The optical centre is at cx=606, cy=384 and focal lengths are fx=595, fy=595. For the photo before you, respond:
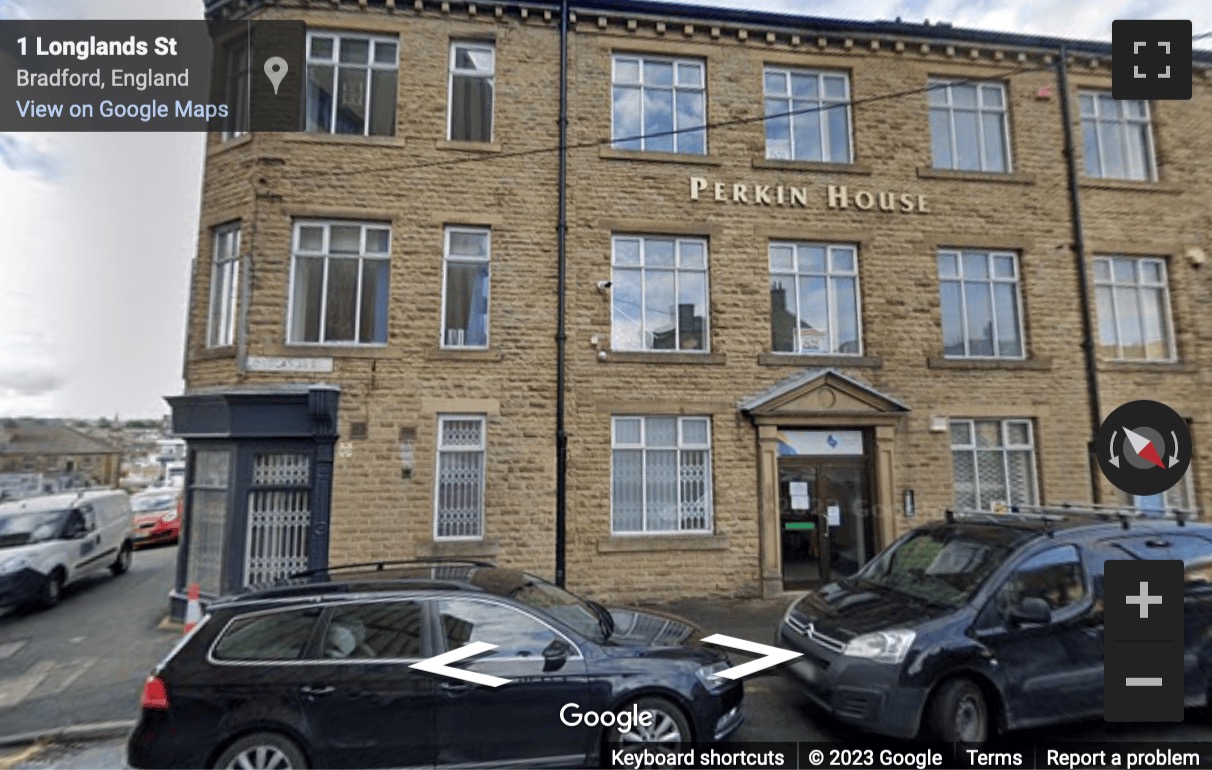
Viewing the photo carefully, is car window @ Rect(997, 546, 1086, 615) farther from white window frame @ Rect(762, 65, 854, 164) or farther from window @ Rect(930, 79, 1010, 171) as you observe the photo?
window @ Rect(930, 79, 1010, 171)

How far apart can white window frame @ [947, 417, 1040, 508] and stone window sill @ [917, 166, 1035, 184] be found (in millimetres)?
4425

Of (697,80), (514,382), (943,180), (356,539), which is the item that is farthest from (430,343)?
(943,180)

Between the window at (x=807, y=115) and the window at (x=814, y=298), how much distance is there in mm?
1808

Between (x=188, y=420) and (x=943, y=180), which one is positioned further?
(x=943, y=180)

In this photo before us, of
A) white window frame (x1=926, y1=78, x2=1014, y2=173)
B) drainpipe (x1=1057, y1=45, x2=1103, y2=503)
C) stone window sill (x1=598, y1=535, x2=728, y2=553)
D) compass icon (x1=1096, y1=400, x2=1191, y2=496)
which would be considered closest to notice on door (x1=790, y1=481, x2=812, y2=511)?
stone window sill (x1=598, y1=535, x2=728, y2=553)

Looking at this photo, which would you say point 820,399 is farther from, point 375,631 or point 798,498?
point 375,631

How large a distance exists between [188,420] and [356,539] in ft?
10.4

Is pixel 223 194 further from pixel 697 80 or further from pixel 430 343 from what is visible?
pixel 697 80

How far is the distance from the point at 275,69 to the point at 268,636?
970cm

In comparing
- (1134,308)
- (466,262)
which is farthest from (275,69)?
(1134,308)

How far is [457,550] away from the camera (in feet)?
29.5

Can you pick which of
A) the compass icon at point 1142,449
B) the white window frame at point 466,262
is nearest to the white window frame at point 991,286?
the compass icon at point 1142,449

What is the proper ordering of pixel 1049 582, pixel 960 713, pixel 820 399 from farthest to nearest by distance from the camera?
pixel 820 399
pixel 1049 582
pixel 960 713

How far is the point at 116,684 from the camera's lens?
6.55m
